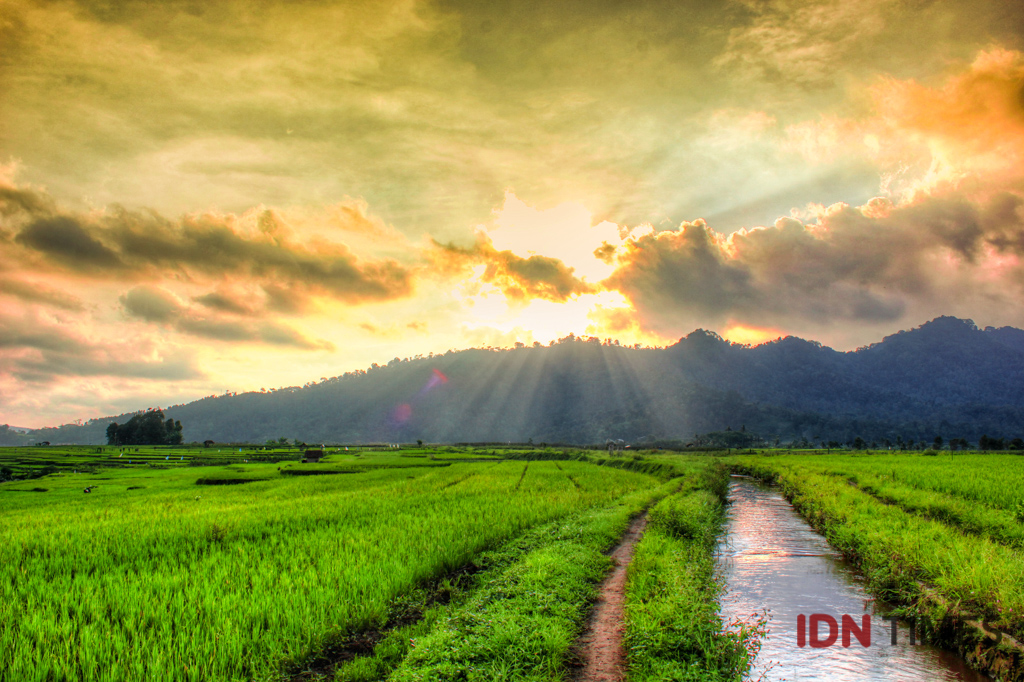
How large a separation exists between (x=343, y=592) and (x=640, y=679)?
591cm

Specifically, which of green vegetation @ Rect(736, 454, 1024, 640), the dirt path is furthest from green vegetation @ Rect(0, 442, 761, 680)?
green vegetation @ Rect(736, 454, 1024, 640)

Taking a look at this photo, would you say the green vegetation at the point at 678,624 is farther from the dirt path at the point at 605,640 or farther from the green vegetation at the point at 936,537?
the green vegetation at the point at 936,537

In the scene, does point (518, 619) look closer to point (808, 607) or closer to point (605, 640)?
point (605, 640)

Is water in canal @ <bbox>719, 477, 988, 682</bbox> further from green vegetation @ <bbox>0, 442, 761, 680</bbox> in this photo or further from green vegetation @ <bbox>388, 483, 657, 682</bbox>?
green vegetation @ <bbox>388, 483, 657, 682</bbox>

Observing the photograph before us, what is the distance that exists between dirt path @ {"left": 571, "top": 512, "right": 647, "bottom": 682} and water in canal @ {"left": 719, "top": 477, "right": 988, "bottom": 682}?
2.39 m

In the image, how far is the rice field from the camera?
737 centimetres

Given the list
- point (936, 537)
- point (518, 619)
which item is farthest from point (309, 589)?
point (936, 537)

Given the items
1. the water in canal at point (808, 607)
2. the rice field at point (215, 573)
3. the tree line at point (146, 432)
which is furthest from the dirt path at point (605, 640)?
the tree line at point (146, 432)

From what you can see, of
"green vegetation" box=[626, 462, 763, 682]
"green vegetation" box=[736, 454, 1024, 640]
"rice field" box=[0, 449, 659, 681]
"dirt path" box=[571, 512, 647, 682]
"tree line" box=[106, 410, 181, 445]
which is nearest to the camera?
"rice field" box=[0, 449, 659, 681]

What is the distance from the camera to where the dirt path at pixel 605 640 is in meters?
7.89


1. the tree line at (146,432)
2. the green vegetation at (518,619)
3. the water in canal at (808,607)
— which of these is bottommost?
the tree line at (146,432)

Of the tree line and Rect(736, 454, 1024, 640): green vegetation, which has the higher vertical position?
Rect(736, 454, 1024, 640): green vegetation

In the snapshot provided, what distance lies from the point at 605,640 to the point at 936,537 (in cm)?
1257

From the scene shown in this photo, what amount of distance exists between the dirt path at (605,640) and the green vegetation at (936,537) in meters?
6.59
